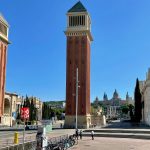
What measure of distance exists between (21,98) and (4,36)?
4741 centimetres

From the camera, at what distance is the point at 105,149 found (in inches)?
1382

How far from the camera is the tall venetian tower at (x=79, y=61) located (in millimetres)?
82375

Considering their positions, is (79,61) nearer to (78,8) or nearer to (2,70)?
(78,8)

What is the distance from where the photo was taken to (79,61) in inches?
3329

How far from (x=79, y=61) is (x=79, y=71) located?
7.98 feet

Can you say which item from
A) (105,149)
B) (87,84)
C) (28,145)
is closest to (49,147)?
(28,145)

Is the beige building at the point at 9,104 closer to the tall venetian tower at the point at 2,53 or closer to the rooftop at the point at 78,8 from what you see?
the tall venetian tower at the point at 2,53

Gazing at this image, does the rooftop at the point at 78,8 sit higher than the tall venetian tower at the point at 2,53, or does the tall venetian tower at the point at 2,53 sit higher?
the rooftop at the point at 78,8

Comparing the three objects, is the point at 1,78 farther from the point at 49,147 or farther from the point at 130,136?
the point at 49,147

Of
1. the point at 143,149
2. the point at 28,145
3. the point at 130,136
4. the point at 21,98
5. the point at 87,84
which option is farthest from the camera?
the point at 21,98

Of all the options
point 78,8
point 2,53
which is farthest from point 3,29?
point 78,8

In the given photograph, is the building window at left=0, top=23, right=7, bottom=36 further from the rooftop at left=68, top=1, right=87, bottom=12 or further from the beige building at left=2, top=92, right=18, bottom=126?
the beige building at left=2, top=92, right=18, bottom=126

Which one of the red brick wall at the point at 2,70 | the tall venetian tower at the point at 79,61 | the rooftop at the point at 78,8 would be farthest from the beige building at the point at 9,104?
the rooftop at the point at 78,8

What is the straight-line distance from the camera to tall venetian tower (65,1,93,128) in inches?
3243
